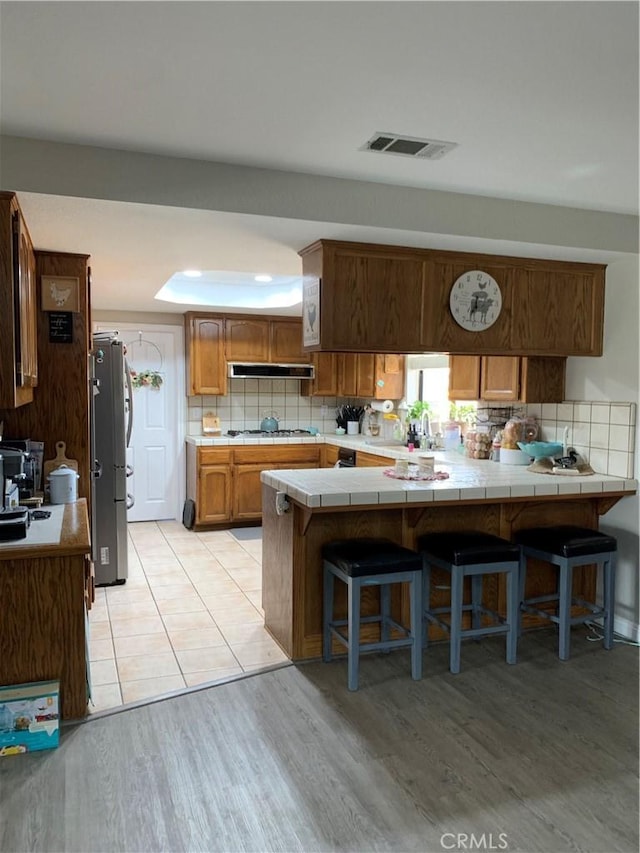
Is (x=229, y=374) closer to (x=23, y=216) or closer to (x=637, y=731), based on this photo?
(x=23, y=216)

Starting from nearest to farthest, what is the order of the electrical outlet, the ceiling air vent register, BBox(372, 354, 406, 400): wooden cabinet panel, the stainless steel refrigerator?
the ceiling air vent register → the electrical outlet → the stainless steel refrigerator → BBox(372, 354, 406, 400): wooden cabinet panel

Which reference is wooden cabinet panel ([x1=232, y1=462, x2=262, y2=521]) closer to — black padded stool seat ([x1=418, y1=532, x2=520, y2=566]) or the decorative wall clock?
black padded stool seat ([x1=418, y1=532, x2=520, y2=566])

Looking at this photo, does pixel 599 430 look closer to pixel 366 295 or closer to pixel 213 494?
pixel 366 295

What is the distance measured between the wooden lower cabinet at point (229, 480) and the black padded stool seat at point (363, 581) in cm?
295

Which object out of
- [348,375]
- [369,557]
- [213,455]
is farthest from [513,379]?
[213,455]

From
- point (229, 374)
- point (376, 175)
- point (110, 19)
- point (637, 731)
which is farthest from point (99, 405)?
point (637, 731)

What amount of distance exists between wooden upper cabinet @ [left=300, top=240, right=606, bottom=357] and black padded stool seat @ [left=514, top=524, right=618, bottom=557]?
101 cm

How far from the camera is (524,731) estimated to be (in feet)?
8.66

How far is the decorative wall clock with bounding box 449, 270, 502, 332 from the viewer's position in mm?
3457

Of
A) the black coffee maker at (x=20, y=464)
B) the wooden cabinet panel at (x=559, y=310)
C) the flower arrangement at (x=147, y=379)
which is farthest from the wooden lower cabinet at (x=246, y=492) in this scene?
the wooden cabinet panel at (x=559, y=310)

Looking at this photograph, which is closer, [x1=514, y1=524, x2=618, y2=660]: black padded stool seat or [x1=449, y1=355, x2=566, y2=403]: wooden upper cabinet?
[x1=514, y1=524, x2=618, y2=660]: black padded stool seat

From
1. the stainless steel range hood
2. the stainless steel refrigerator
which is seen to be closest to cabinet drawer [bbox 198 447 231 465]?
the stainless steel range hood

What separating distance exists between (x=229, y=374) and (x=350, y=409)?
4.54 feet

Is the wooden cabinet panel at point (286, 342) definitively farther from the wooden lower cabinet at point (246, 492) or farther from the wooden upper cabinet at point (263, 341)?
the wooden lower cabinet at point (246, 492)
